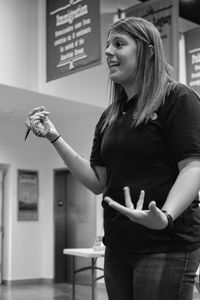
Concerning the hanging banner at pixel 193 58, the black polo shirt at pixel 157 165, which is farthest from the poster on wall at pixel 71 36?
the black polo shirt at pixel 157 165

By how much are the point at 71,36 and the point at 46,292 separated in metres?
4.33

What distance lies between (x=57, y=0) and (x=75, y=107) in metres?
2.02

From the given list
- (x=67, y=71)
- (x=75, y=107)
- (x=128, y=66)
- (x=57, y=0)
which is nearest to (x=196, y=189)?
(x=128, y=66)

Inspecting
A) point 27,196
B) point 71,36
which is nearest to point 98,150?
point 71,36

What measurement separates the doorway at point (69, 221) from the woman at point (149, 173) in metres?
7.71

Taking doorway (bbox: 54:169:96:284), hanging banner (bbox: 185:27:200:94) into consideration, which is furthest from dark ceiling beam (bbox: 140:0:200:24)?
doorway (bbox: 54:169:96:284)

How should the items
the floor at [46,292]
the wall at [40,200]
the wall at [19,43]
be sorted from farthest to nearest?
1. the wall at [40,200]
2. the floor at [46,292]
3. the wall at [19,43]

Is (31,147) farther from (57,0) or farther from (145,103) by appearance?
(145,103)

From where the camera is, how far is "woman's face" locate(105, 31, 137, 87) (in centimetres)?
141

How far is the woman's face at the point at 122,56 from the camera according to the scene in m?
1.41

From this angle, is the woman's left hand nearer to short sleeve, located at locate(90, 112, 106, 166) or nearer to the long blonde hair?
the long blonde hair

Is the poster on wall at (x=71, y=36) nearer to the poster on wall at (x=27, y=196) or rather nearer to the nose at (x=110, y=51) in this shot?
the poster on wall at (x=27, y=196)

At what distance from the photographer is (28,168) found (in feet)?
32.3

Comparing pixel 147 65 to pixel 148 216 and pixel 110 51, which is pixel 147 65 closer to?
pixel 110 51
